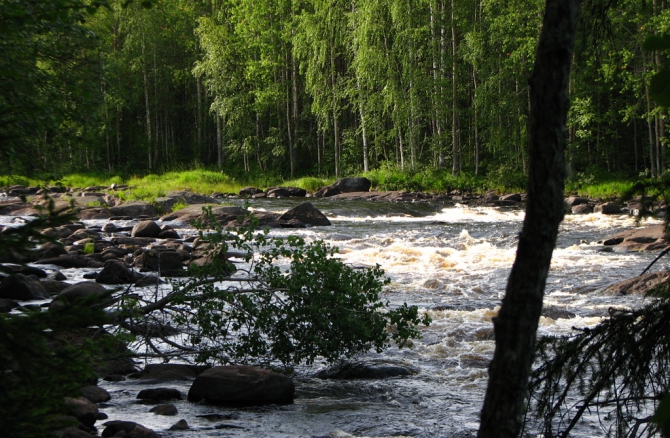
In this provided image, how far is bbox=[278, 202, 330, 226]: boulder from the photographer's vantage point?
2027 centimetres

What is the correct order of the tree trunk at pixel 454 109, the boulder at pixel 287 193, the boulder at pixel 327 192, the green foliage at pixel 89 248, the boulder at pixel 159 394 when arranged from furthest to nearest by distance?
the tree trunk at pixel 454 109 < the boulder at pixel 287 193 < the boulder at pixel 327 192 < the green foliage at pixel 89 248 < the boulder at pixel 159 394

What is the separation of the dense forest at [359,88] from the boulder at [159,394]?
16.2 metres

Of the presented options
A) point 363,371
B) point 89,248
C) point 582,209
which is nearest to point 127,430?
point 363,371

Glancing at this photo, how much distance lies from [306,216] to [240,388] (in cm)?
1381

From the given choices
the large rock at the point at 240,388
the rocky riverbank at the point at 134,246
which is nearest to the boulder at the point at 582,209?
the rocky riverbank at the point at 134,246

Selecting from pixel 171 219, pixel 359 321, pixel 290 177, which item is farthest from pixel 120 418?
pixel 290 177

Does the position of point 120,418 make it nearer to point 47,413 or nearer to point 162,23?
point 47,413

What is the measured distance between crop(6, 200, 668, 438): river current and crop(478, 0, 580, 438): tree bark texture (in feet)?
12.5

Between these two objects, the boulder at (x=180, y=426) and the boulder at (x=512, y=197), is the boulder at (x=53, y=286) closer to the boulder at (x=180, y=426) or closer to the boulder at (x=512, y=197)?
the boulder at (x=180, y=426)

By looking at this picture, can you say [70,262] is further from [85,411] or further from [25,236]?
[25,236]

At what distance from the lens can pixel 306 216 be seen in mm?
20406

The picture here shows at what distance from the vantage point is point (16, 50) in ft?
14.9

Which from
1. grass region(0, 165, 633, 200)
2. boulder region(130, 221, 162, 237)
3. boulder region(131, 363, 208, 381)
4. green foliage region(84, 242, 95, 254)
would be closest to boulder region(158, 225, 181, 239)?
boulder region(130, 221, 162, 237)

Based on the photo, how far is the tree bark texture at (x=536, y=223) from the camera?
2.22 metres
